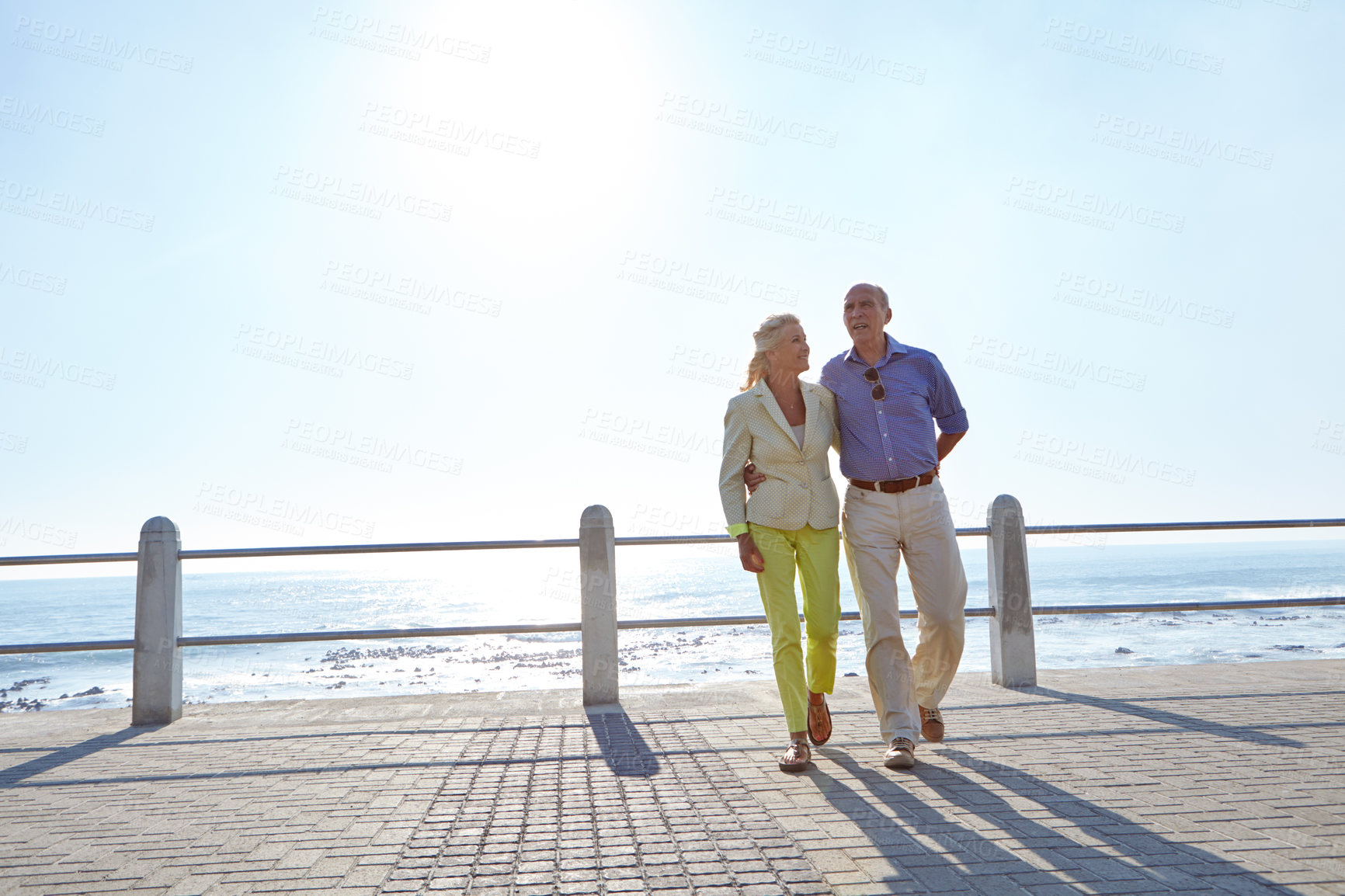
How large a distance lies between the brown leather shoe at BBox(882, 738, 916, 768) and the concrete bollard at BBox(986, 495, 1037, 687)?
2.41 meters

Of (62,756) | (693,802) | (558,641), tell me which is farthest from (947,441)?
(558,641)

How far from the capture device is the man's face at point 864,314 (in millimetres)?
4156

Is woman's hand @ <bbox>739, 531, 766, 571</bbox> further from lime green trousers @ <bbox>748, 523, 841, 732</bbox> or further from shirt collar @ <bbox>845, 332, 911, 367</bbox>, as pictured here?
shirt collar @ <bbox>845, 332, 911, 367</bbox>

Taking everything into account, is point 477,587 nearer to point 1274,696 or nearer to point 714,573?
point 714,573

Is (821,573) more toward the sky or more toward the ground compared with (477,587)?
more toward the sky

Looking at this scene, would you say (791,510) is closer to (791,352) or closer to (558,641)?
(791,352)

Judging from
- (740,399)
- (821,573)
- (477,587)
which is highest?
(740,399)

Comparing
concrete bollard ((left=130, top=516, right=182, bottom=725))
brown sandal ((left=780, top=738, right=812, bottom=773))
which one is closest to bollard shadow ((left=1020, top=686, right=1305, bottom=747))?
brown sandal ((left=780, top=738, right=812, bottom=773))

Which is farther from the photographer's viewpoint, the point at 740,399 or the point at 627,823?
the point at 740,399

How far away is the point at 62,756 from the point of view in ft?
15.3

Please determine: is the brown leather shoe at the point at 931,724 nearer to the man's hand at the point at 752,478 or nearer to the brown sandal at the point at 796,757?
the brown sandal at the point at 796,757

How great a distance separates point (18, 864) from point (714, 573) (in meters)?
94.2

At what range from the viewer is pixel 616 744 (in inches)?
171

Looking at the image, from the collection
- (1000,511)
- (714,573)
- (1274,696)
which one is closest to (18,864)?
(1000,511)
